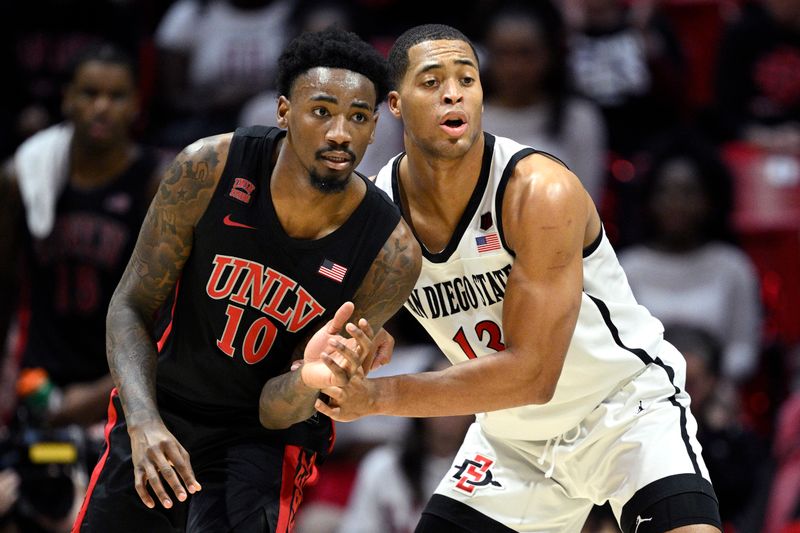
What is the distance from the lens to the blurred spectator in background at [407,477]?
7.04 metres

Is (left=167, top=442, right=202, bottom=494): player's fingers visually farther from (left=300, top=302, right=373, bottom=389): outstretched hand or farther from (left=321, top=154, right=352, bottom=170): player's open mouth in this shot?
(left=321, top=154, right=352, bottom=170): player's open mouth

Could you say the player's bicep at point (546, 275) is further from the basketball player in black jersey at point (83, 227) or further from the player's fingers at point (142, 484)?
the basketball player in black jersey at point (83, 227)

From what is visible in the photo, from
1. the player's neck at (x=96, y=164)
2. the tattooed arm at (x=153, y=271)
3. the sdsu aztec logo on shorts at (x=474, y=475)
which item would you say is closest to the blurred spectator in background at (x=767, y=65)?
the player's neck at (x=96, y=164)

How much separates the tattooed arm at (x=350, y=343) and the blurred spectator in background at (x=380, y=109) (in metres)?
3.34

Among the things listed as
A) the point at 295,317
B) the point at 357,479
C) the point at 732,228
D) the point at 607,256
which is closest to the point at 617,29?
the point at 732,228

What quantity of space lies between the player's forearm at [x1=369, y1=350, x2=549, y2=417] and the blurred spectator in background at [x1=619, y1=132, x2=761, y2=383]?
11.0ft

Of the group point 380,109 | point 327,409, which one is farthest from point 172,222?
point 380,109

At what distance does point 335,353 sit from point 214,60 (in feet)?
16.6

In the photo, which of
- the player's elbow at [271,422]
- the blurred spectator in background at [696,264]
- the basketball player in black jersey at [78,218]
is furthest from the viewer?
the blurred spectator in background at [696,264]

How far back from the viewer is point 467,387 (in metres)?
4.54

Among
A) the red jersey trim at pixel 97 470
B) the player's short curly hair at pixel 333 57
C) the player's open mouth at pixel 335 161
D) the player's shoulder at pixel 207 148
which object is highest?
the player's short curly hair at pixel 333 57

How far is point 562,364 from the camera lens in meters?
4.66

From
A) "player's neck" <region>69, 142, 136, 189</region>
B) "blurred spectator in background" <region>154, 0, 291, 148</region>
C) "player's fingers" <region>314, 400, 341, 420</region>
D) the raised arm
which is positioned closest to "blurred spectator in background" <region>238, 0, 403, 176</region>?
"blurred spectator in background" <region>154, 0, 291, 148</region>

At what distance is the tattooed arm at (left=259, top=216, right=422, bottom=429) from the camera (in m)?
4.25
